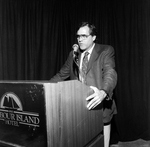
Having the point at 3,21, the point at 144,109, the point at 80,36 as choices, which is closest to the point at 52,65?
the point at 3,21

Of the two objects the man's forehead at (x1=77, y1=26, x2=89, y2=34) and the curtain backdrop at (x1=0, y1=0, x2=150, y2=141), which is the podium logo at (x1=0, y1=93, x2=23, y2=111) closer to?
the man's forehead at (x1=77, y1=26, x2=89, y2=34)

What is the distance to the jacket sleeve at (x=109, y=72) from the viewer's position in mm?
1343

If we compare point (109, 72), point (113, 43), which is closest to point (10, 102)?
point (109, 72)

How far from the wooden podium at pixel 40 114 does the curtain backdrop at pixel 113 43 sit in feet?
5.58

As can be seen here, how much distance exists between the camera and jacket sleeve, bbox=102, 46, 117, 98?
4.41 feet

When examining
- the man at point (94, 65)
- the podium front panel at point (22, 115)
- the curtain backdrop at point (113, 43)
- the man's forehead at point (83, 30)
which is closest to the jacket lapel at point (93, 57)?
the man at point (94, 65)

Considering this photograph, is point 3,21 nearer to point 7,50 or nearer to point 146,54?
point 7,50

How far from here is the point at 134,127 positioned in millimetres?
2977

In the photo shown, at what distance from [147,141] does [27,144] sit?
2655 millimetres

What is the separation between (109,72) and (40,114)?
0.92 meters

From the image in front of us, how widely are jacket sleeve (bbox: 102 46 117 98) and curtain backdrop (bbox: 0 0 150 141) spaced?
1.25 metres

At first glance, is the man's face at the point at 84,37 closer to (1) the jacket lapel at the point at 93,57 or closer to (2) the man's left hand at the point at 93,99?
(1) the jacket lapel at the point at 93,57

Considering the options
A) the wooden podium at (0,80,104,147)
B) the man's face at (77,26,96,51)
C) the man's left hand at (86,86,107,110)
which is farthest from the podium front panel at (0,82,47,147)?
the man's face at (77,26,96,51)

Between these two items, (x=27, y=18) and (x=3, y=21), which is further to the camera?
(x=27, y=18)
